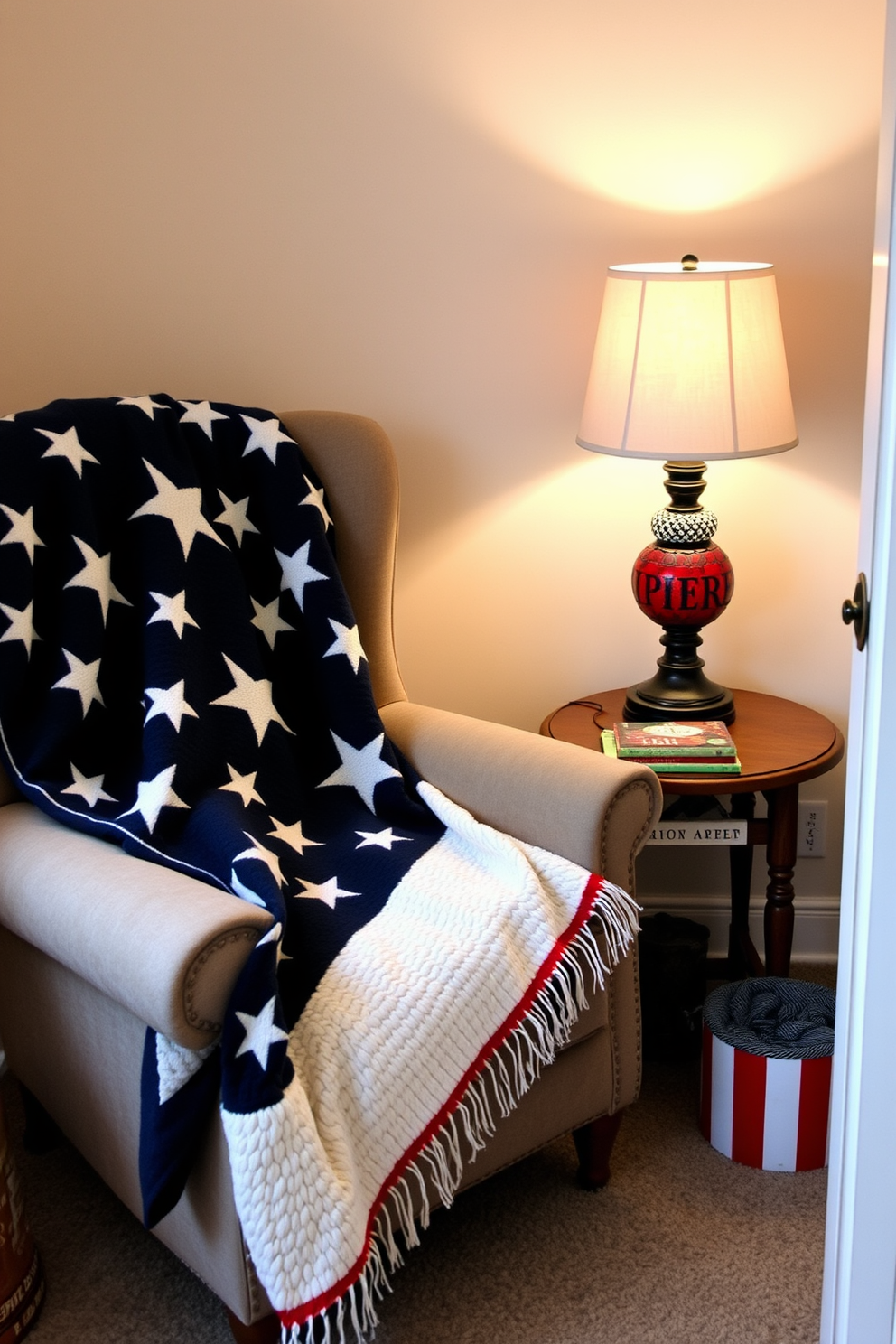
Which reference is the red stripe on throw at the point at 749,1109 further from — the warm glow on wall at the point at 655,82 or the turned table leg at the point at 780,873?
the warm glow on wall at the point at 655,82

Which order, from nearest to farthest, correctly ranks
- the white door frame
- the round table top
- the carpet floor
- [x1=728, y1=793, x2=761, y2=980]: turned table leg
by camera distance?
the white door frame → the carpet floor → the round table top → [x1=728, y1=793, x2=761, y2=980]: turned table leg

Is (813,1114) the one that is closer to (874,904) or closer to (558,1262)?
(558,1262)

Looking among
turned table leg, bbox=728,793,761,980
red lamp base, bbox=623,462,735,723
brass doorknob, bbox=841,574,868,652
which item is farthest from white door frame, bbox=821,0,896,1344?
turned table leg, bbox=728,793,761,980

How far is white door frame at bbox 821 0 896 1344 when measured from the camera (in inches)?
38.1

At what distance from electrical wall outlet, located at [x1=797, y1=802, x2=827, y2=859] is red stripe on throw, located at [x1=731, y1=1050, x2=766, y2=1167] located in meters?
0.64

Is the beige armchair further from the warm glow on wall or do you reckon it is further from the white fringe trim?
the warm glow on wall

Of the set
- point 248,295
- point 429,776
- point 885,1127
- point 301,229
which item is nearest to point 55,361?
point 248,295

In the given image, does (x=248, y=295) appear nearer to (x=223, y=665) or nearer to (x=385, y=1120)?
(x=223, y=665)

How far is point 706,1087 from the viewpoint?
1.75 meters

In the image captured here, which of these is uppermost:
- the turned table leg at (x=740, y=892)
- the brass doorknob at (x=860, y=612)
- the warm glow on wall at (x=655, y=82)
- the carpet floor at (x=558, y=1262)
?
the warm glow on wall at (x=655, y=82)

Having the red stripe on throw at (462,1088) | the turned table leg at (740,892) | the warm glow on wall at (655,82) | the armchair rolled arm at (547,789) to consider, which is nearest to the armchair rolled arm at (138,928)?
the red stripe on throw at (462,1088)

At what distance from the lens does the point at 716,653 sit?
2.21 meters

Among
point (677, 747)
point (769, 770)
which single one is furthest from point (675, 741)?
point (769, 770)

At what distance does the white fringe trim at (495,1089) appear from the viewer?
1.36 metres
